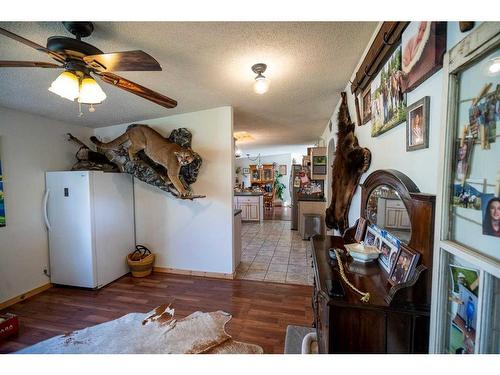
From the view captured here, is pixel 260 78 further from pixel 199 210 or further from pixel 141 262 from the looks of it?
pixel 141 262

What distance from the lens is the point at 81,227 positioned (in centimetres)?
262

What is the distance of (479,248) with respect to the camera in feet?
2.17

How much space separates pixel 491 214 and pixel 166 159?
8.94ft

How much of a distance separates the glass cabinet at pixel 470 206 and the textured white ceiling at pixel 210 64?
3.07 feet

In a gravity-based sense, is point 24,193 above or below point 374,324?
above

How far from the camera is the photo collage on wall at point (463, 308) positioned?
2.22 ft

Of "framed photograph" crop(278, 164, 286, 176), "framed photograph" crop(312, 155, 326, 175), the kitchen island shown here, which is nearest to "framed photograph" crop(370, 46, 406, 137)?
"framed photograph" crop(312, 155, 326, 175)

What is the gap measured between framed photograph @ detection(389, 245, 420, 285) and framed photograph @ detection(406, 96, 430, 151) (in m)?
0.49

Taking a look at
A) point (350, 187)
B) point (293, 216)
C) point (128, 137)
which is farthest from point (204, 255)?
point (293, 216)

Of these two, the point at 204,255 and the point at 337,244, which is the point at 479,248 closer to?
the point at 337,244

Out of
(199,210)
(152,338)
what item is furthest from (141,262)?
(152,338)

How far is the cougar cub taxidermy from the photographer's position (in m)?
2.57

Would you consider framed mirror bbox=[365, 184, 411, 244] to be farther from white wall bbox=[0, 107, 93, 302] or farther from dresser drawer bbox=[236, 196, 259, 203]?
dresser drawer bbox=[236, 196, 259, 203]

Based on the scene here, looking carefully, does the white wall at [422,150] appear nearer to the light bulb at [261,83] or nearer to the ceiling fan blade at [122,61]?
the light bulb at [261,83]
